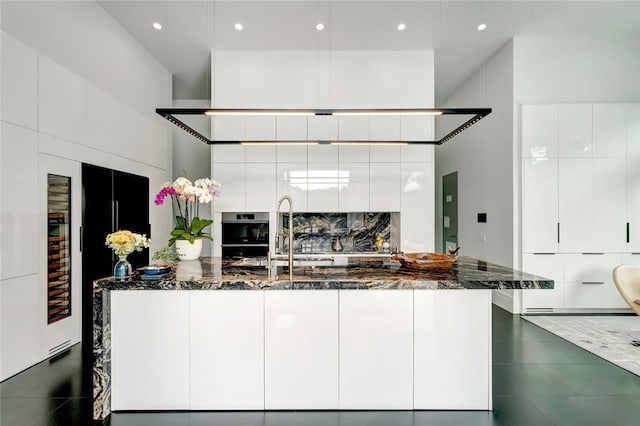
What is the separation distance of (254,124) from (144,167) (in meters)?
1.73

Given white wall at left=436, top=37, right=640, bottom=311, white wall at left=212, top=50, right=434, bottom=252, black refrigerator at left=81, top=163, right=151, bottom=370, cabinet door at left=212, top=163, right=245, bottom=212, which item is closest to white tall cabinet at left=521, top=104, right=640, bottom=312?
white wall at left=436, top=37, right=640, bottom=311

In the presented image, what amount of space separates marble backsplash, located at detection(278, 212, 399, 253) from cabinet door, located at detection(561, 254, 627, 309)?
254 cm

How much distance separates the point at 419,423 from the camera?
215cm

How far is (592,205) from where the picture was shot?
459 cm

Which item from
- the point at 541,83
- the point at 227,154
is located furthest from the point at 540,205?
the point at 227,154

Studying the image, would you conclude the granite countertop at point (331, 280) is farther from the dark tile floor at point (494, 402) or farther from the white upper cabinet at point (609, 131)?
the white upper cabinet at point (609, 131)

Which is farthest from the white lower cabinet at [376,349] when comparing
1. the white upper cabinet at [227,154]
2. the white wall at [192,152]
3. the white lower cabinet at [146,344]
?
the white wall at [192,152]

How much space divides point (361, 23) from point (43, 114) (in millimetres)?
3627

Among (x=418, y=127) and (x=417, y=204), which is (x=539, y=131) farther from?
(x=417, y=204)

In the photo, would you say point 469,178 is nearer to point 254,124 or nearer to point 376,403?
point 254,124

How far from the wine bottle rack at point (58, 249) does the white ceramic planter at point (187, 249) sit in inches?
53.6

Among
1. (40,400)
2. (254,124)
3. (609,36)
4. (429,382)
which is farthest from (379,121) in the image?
(40,400)

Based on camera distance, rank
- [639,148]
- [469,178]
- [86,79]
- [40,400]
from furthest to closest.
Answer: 1. [469,178]
2. [639,148]
3. [86,79]
4. [40,400]

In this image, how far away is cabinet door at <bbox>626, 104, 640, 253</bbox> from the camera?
4582 millimetres
